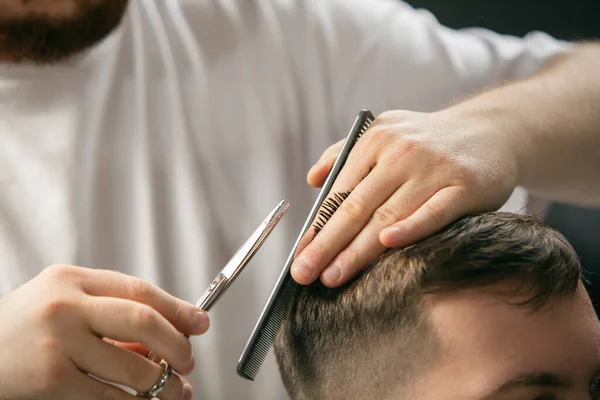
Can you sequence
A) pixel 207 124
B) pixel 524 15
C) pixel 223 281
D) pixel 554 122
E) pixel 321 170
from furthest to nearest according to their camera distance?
pixel 524 15 < pixel 207 124 < pixel 554 122 < pixel 321 170 < pixel 223 281

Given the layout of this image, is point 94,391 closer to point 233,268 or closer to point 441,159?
point 233,268

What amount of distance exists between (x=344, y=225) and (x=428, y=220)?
0.31ft

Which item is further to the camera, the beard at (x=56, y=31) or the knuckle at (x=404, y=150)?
the beard at (x=56, y=31)

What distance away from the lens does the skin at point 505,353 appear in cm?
69

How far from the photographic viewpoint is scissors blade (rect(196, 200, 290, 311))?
0.73 m

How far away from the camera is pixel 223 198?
46.7 inches

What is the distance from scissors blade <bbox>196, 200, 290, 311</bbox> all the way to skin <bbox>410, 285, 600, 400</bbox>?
0.21 meters

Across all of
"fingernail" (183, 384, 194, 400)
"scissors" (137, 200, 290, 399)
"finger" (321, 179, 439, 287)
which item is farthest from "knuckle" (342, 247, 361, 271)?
"fingernail" (183, 384, 194, 400)

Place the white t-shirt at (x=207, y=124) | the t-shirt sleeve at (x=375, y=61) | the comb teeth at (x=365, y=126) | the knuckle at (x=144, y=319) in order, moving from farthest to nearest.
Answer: the t-shirt sleeve at (x=375, y=61) → the white t-shirt at (x=207, y=124) → the comb teeth at (x=365, y=126) → the knuckle at (x=144, y=319)

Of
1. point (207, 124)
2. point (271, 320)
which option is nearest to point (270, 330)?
point (271, 320)

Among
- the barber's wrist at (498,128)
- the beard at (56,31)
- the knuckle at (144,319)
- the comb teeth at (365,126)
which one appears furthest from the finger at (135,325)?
the beard at (56,31)

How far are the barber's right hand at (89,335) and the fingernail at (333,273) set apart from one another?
143 millimetres

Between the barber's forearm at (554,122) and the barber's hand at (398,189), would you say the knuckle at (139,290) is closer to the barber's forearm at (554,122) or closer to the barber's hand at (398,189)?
the barber's hand at (398,189)

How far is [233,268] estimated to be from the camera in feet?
2.46
